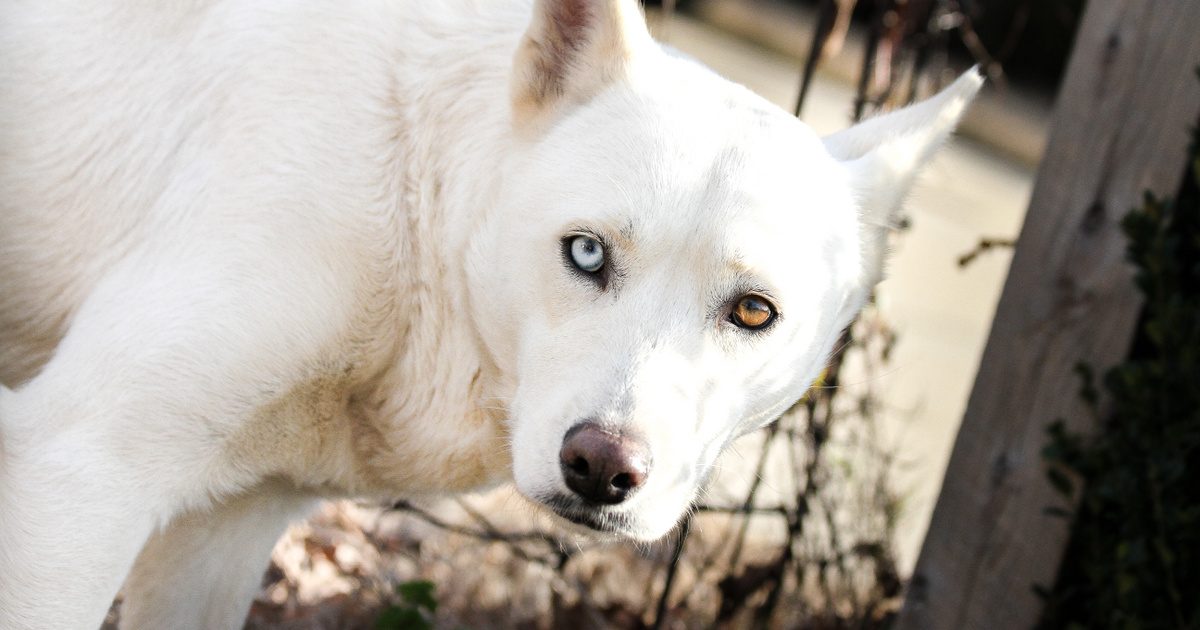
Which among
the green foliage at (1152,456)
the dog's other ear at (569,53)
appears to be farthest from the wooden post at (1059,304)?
the dog's other ear at (569,53)

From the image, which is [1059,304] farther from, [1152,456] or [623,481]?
[623,481]

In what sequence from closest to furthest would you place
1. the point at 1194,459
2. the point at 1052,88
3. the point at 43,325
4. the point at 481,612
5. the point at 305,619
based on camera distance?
the point at 43,325
the point at 1194,459
the point at 305,619
the point at 481,612
the point at 1052,88

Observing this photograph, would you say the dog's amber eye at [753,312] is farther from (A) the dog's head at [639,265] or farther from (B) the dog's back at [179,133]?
(B) the dog's back at [179,133]

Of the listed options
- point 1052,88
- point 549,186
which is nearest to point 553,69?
point 549,186

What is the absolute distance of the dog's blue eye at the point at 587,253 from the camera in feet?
7.68

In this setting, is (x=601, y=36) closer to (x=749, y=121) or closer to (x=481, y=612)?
(x=749, y=121)

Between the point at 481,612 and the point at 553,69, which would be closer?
the point at 553,69

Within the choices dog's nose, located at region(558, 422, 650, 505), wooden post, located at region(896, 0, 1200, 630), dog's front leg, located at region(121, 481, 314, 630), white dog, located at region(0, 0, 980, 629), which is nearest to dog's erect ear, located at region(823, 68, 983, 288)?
white dog, located at region(0, 0, 980, 629)

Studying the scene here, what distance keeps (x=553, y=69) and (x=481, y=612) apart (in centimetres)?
218

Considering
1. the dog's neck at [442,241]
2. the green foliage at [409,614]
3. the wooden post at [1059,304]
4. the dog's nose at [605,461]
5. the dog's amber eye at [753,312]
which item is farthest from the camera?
the wooden post at [1059,304]

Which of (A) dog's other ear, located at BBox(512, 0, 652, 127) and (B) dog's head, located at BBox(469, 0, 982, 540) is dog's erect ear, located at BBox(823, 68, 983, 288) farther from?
(A) dog's other ear, located at BBox(512, 0, 652, 127)

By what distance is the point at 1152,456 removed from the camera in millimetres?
3027

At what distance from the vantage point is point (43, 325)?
273 centimetres

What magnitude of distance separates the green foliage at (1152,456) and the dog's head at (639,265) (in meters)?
0.97
